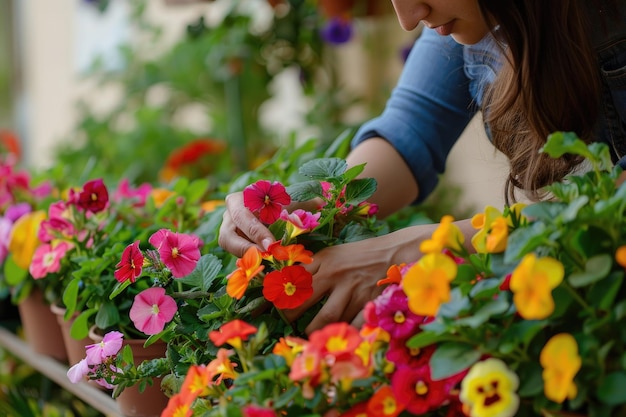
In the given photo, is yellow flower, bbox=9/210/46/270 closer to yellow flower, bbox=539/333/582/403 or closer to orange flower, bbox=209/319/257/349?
orange flower, bbox=209/319/257/349

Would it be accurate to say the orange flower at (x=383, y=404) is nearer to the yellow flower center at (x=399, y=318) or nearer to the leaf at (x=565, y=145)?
the yellow flower center at (x=399, y=318)

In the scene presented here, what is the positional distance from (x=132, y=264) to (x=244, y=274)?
131 millimetres

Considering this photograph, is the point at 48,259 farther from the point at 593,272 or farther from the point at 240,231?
the point at 593,272

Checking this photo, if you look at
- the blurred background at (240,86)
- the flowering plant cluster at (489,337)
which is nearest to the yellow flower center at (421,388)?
the flowering plant cluster at (489,337)

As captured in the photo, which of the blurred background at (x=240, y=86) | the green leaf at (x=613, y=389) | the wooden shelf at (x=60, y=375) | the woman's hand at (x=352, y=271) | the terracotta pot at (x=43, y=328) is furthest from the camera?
the blurred background at (x=240, y=86)

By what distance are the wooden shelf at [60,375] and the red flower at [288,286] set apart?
0.29 meters

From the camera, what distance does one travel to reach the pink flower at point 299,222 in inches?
27.5

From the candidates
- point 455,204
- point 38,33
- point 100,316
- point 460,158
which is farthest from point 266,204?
point 38,33

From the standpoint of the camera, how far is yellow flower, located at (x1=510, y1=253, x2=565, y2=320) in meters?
0.52

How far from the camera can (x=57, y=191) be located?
1.37 m

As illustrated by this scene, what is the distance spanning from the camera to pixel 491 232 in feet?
2.02

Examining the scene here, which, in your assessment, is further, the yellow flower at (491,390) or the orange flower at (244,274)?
the orange flower at (244,274)

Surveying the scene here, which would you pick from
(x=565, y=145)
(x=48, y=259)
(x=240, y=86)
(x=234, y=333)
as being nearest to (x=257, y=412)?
(x=234, y=333)

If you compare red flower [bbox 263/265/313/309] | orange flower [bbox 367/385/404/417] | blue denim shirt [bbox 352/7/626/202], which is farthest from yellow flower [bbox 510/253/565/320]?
blue denim shirt [bbox 352/7/626/202]
